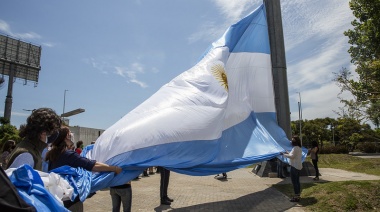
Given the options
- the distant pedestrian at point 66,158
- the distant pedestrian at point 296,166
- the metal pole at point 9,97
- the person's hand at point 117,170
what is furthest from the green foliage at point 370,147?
the metal pole at point 9,97

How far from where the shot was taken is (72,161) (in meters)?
3.47

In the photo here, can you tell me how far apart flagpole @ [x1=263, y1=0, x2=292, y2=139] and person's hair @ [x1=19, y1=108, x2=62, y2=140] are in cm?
1082

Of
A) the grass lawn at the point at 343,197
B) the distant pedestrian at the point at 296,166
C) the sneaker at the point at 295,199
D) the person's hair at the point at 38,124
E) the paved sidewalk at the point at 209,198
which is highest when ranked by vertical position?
the person's hair at the point at 38,124

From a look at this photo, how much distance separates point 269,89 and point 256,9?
2.83 m

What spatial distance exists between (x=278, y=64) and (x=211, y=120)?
7.50 meters

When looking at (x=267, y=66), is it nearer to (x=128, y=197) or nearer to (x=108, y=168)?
(x=128, y=197)

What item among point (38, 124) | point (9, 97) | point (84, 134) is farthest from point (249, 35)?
point (9, 97)

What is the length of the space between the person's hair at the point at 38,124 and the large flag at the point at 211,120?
4.46 feet

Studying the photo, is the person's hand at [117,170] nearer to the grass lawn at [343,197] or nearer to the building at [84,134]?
the grass lawn at [343,197]

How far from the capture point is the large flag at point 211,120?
4.69m

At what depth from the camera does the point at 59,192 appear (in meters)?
2.68

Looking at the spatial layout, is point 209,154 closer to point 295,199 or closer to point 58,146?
point 58,146

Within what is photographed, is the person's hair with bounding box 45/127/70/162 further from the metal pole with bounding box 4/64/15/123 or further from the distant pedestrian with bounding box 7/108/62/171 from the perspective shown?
the metal pole with bounding box 4/64/15/123

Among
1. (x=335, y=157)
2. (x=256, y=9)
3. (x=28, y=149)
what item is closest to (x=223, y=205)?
(x=28, y=149)
